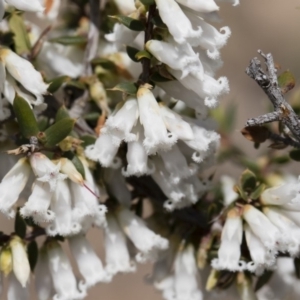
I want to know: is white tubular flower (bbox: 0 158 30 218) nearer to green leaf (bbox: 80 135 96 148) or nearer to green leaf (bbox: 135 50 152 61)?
green leaf (bbox: 80 135 96 148)

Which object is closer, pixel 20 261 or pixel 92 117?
pixel 20 261

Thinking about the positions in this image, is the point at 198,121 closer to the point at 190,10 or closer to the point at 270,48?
the point at 190,10

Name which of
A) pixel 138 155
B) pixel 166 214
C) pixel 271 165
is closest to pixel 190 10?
pixel 138 155

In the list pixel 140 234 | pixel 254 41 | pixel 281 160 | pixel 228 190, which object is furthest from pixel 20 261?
pixel 254 41

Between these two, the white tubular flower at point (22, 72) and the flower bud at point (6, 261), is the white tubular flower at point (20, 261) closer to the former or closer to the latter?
the flower bud at point (6, 261)

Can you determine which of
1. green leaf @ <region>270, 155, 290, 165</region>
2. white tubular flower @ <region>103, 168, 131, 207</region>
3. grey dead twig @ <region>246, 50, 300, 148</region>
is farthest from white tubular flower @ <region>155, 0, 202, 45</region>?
green leaf @ <region>270, 155, 290, 165</region>

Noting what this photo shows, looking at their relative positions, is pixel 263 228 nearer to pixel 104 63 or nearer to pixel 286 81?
pixel 286 81
